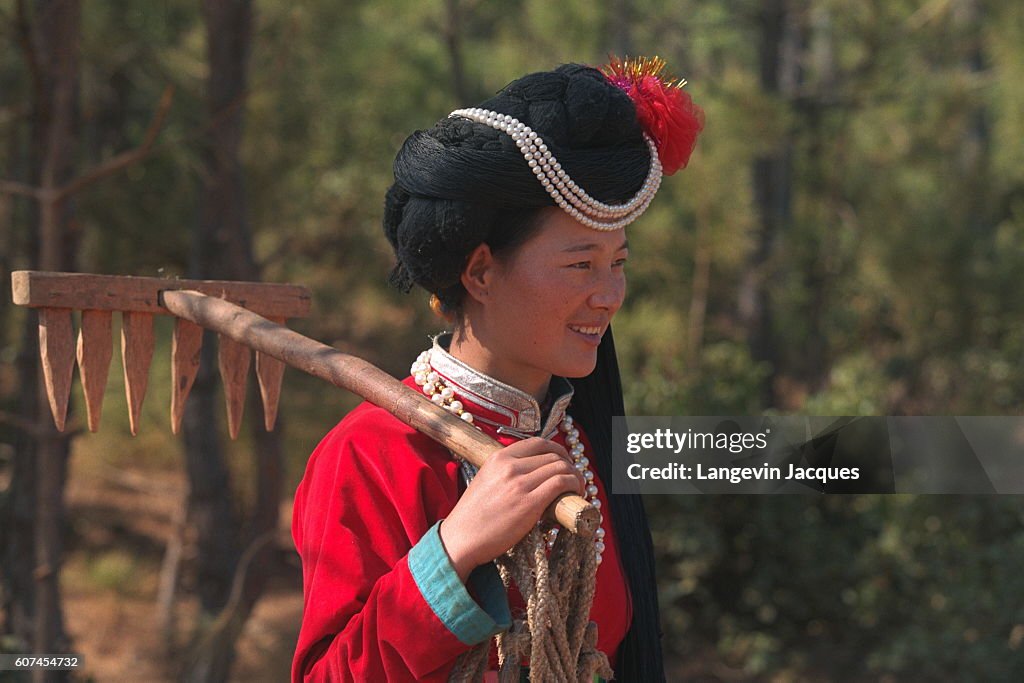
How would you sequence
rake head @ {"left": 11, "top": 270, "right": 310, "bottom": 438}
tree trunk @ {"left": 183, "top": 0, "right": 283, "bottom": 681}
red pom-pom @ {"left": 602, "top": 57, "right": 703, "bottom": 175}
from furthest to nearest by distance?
tree trunk @ {"left": 183, "top": 0, "right": 283, "bottom": 681}
rake head @ {"left": 11, "top": 270, "right": 310, "bottom": 438}
red pom-pom @ {"left": 602, "top": 57, "right": 703, "bottom": 175}

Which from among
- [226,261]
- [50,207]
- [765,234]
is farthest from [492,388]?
[765,234]

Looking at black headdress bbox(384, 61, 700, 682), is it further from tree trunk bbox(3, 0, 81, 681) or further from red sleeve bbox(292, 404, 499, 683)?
tree trunk bbox(3, 0, 81, 681)

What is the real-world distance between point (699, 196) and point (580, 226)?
15.0ft

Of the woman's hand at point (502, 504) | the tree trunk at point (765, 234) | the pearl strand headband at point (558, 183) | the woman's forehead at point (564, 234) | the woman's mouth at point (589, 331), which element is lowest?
the woman's hand at point (502, 504)

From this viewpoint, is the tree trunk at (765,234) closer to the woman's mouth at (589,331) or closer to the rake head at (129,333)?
the rake head at (129,333)

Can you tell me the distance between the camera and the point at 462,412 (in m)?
1.69

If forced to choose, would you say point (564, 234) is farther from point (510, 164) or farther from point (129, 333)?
point (129, 333)

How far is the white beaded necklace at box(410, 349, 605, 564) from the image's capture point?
1.69 m

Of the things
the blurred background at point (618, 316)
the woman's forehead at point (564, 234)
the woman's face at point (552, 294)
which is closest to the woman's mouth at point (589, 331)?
the woman's face at point (552, 294)

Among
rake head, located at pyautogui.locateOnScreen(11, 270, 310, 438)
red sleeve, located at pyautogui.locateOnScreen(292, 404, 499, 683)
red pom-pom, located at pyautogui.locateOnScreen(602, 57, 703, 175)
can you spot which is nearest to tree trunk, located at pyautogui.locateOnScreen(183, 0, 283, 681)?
rake head, located at pyautogui.locateOnScreen(11, 270, 310, 438)

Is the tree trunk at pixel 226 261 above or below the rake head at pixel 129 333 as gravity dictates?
above

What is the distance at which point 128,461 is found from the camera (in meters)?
6.58

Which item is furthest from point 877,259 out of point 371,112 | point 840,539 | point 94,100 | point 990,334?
point 94,100

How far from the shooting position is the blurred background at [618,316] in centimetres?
408
